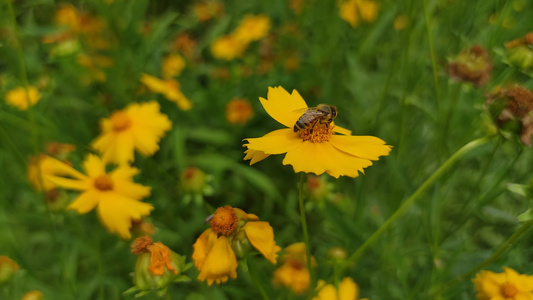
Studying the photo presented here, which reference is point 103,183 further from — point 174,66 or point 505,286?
point 174,66

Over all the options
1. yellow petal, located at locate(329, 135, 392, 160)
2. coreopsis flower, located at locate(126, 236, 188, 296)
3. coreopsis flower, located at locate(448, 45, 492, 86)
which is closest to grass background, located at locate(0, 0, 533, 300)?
coreopsis flower, located at locate(448, 45, 492, 86)

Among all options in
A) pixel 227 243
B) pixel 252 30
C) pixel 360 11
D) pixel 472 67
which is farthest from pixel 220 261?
pixel 252 30

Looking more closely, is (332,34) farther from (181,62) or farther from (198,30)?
(198,30)

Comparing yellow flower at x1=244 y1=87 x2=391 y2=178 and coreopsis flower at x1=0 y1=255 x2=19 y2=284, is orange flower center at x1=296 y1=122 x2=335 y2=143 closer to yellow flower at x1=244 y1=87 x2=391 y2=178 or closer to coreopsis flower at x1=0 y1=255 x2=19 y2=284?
yellow flower at x1=244 y1=87 x2=391 y2=178

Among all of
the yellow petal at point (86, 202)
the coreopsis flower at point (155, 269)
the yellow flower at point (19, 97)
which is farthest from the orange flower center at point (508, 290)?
the yellow flower at point (19, 97)

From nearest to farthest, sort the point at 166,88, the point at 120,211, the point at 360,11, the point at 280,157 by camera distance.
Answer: the point at 120,211
the point at 166,88
the point at 360,11
the point at 280,157

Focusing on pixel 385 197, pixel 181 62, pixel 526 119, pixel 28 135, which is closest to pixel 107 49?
pixel 181 62
